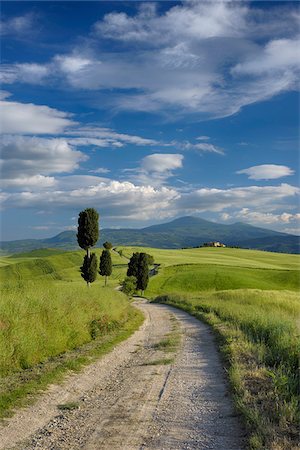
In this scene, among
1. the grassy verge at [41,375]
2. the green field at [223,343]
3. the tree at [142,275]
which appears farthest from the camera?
the tree at [142,275]

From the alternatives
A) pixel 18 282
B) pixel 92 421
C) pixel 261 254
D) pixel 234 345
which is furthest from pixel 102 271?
pixel 261 254

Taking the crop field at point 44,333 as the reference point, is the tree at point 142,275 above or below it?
below

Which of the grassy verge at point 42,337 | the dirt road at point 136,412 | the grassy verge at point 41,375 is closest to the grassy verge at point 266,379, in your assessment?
the dirt road at point 136,412

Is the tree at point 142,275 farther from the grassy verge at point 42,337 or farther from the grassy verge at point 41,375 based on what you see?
the grassy verge at point 41,375

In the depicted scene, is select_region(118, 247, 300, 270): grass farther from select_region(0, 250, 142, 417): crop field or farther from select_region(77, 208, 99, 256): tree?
select_region(0, 250, 142, 417): crop field

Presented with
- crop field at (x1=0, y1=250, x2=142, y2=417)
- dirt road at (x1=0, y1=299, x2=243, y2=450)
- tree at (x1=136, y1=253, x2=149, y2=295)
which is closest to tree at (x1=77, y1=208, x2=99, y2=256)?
tree at (x1=136, y1=253, x2=149, y2=295)

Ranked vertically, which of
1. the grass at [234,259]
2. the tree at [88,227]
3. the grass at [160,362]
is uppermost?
the tree at [88,227]

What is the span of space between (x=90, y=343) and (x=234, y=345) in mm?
6945

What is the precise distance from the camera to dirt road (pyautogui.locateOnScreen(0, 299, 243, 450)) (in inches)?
292

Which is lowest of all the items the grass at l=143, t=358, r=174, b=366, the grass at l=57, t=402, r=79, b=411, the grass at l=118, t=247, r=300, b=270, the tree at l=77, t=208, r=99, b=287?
the grass at l=118, t=247, r=300, b=270

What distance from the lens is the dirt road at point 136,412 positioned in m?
7.42

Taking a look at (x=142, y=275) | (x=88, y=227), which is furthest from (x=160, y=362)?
(x=142, y=275)

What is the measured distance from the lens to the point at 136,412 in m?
9.01

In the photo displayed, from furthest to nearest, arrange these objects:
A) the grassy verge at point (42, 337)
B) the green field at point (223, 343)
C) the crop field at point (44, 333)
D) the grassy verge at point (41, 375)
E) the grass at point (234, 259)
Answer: the grass at point (234, 259), the crop field at point (44, 333), the grassy verge at point (42, 337), the grassy verge at point (41, 375), the green field at point (223, 343)
